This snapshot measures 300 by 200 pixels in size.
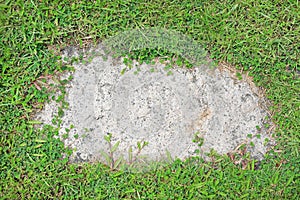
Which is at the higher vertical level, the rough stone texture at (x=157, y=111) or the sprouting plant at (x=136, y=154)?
the rough stone texture at (x=157, y=111)

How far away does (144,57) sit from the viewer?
144 inches

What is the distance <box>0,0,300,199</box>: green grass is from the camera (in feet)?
11.5

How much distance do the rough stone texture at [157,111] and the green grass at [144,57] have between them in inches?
5.6

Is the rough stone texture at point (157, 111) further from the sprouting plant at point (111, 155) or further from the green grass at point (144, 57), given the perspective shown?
the green grass at point (144, 57)

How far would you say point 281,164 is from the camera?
3.62 meters

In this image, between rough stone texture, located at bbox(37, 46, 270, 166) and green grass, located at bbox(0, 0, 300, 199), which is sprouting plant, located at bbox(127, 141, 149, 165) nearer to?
rough stone texture, located at bbox(37, 46, 270, 166)

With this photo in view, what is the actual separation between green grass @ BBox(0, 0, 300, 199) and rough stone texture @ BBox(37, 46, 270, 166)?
0.14 meters

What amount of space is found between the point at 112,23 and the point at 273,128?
1.76 metres

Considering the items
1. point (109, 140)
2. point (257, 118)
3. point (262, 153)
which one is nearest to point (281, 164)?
point (262, 153)

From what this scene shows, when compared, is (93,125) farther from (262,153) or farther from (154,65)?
(262,153)

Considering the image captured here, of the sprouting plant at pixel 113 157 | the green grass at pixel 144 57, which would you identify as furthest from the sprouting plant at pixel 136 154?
the green grass at pixel 144 57

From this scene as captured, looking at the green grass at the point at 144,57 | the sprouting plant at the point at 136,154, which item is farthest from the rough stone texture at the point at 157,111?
the green grass at the point at 144,57

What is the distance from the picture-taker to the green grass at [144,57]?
3.50m

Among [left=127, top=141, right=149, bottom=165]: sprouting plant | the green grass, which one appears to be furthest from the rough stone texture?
the green grass
